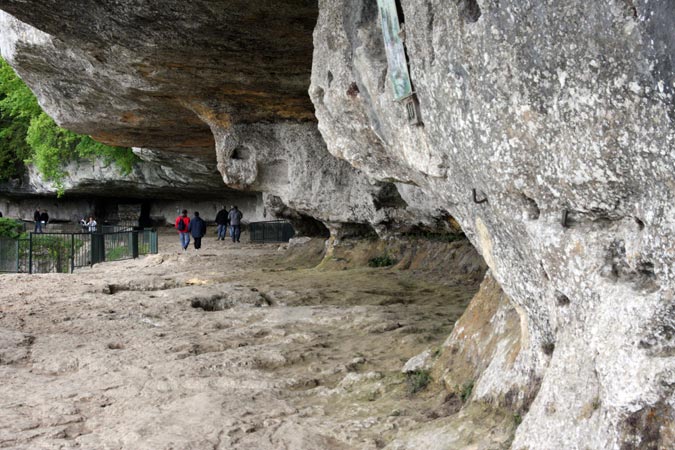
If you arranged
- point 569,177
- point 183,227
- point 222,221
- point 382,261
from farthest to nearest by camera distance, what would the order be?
point 222,221, point 183,227, point 382,261, point 569,177

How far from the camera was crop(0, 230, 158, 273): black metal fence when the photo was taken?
1502cm

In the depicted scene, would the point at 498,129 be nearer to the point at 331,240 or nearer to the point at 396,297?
the point at 396,297

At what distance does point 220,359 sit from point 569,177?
12.5 feet

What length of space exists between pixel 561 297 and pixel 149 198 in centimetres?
2842

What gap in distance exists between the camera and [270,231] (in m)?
21.4

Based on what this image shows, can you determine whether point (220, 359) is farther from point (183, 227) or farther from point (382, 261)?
point (183, 227)

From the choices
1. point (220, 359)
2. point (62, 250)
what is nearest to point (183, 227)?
point (62, 250)

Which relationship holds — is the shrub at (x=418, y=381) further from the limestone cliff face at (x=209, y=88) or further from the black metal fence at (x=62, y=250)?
the black metal fence at (x=62, y=250)

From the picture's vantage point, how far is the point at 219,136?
12500mm

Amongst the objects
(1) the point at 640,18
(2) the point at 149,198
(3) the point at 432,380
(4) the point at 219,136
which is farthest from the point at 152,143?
(2) the point at 149,198

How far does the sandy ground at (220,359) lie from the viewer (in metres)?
4.29

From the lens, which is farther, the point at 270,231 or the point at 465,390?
the point at 270,231

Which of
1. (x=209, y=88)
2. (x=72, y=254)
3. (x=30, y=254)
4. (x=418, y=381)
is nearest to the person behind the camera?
(x=418, y=381)

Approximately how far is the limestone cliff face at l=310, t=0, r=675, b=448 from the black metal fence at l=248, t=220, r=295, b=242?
→ 56.1 ft
